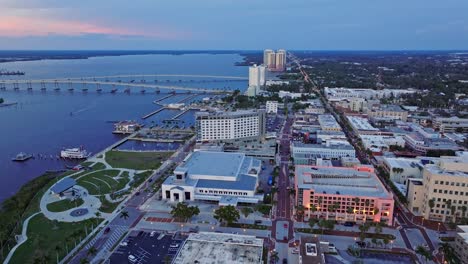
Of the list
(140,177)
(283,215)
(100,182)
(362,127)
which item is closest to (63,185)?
(100,182)

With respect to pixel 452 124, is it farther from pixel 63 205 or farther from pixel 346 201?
pixel 63 205

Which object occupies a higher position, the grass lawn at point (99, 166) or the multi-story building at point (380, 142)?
the multi-story building at point (380, 142)

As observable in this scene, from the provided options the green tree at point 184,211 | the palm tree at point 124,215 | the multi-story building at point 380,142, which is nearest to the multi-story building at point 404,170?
the multi-story building at point 380,142

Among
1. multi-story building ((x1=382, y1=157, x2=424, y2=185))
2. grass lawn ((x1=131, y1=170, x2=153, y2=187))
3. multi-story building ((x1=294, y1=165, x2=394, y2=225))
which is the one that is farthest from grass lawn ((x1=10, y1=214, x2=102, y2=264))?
multi-story building ((x1=382, y1=157, x2=424, y2=185))

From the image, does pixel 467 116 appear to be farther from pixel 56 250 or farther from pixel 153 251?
pixel 56 250

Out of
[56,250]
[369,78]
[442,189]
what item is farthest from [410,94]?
[56,250]

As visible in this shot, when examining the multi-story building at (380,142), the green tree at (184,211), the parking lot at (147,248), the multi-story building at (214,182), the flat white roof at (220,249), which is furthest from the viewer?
the multi-story building at (380,142)

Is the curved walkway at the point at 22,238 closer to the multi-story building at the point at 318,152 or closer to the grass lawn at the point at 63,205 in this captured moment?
the grass lawn at the point at 63,205
